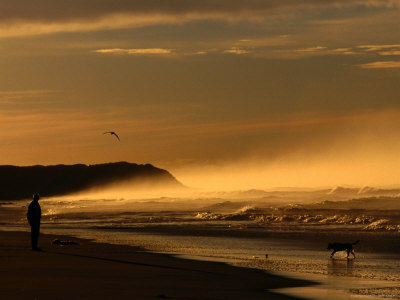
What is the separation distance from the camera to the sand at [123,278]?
1671 centimetres

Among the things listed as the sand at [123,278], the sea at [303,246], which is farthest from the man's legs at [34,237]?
the sea at [303,246]

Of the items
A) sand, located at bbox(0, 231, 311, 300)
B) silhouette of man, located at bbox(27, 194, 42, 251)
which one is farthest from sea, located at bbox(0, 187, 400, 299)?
silhouette of man, located at bbox(27, 194, 42, 251)

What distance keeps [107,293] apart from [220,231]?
25766mm

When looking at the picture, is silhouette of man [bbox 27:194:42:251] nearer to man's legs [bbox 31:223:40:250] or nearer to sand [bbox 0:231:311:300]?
man's legs [bbox 31:223:40:250]

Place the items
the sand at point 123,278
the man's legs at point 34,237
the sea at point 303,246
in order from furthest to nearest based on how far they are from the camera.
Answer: the man's legs at point 34,237, the sea at point 303,246, the sand at point 123,278

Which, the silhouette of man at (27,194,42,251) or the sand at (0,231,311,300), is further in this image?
the silhouette of man at (27,194,42,251)

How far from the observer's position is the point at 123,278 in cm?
1947

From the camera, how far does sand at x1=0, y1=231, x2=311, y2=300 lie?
658 inches

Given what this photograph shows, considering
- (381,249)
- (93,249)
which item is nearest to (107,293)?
(93,249)

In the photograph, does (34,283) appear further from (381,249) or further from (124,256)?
(381,249)

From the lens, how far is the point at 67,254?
26.2m

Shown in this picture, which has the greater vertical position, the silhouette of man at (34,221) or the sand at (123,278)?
the silhouette of man at (34,221)

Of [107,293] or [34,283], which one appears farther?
[34,283]

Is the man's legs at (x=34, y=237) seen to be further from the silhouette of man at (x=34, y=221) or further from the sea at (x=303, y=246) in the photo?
the sea at (x=303, y=246)
